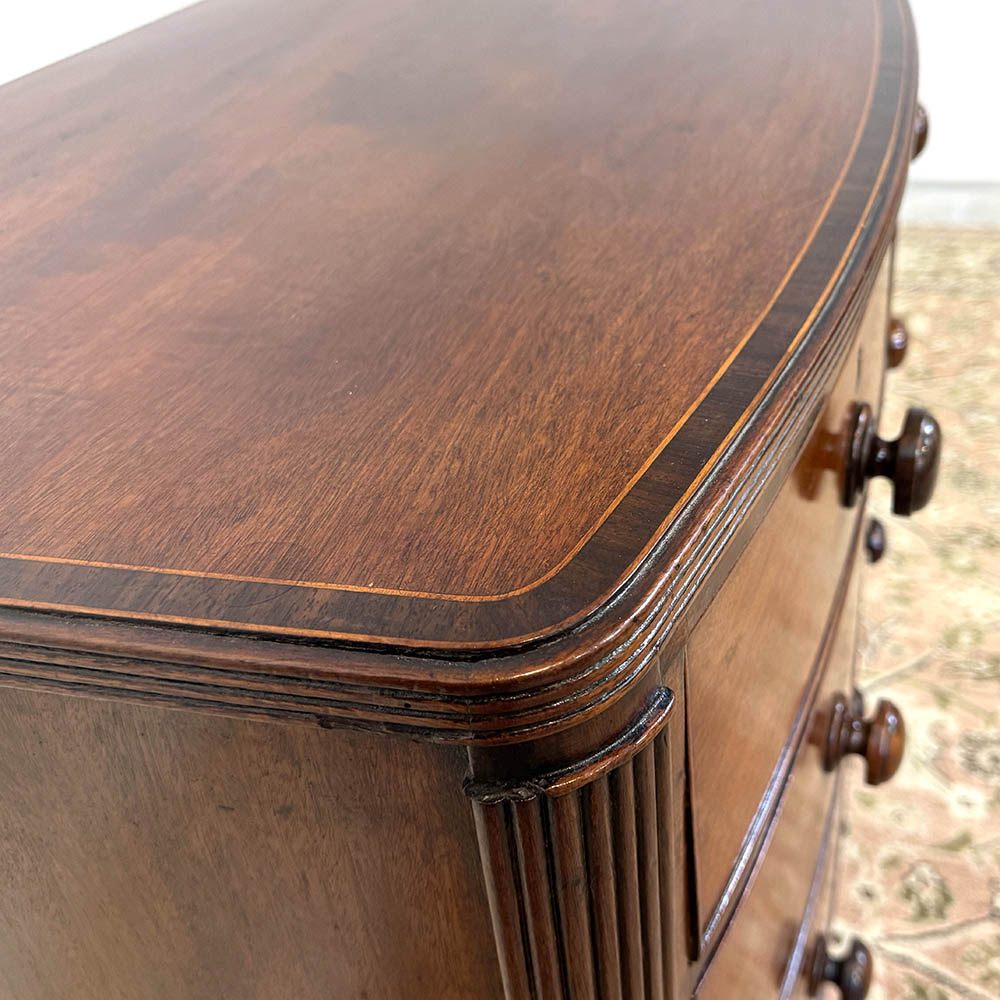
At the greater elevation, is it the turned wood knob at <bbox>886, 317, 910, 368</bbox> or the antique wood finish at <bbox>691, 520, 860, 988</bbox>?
the turned wood knob at <bbox>886, 317, 910, 368</bbox>

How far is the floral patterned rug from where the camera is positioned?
987 millimetres

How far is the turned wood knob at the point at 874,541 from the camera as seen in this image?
818mm

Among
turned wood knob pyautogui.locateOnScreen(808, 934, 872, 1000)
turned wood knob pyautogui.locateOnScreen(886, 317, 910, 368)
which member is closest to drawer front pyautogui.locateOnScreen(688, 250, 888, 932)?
turned wood knob pyautogui.locateOnScreen(886, 317, 910, 368)

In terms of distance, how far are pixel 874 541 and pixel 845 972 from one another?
0.30m

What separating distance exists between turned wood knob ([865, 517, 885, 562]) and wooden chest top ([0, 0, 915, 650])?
1.04 ft

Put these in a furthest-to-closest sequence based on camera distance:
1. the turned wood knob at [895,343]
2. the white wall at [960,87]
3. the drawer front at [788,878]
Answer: the white wall at [960,87] → the turned wood knob at [895,343] → the drawer front at [788,878]

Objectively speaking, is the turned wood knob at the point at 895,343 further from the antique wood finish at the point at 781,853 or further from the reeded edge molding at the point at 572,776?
the reeded edge molding at the point at 572,776

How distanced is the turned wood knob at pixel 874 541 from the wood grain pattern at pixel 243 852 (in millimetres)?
549

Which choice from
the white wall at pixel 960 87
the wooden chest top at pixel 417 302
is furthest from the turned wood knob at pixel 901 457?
the white wall at pixel 960 87

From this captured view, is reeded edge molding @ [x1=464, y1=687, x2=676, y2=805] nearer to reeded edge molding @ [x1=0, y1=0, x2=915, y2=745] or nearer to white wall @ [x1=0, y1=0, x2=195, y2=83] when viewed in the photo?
reeded edge molding @ [x1=0, y1=0, x2=915, y2=745]

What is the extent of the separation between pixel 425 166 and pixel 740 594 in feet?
0.98

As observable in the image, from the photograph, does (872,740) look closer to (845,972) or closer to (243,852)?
(845,972)

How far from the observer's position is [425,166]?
58 centimetres

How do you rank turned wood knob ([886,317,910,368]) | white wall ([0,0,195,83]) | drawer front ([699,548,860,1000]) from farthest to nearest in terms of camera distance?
white wall ([0,0,195,83])
turned wood knob ([886,317,910,368])
drawer front ([699,548,860,1000])
